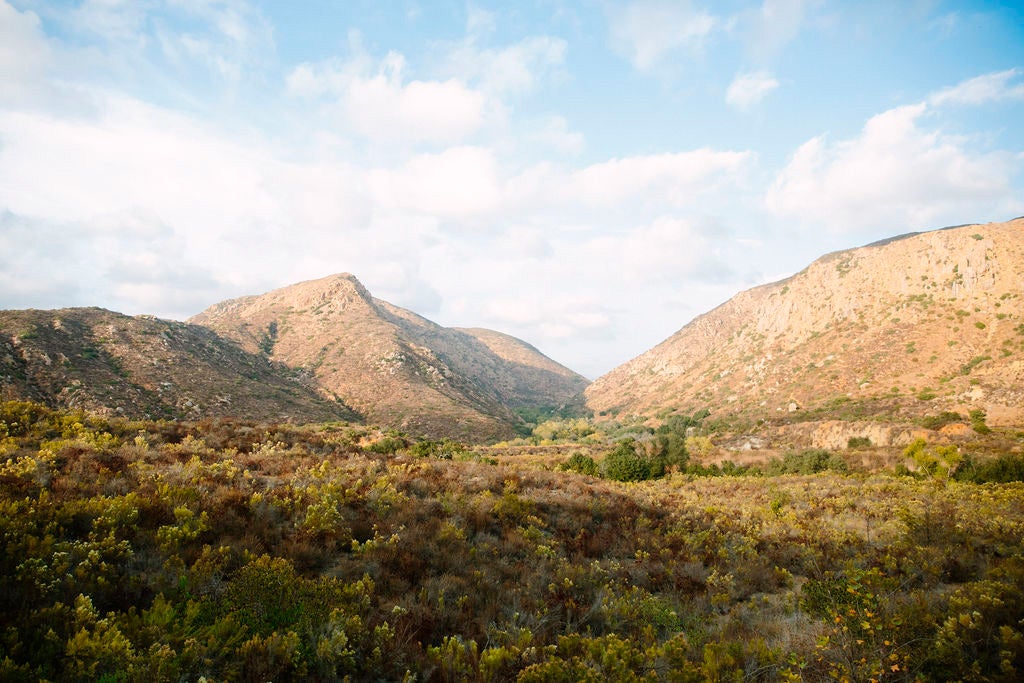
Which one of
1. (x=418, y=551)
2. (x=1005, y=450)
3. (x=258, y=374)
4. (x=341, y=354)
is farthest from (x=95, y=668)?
(x=341, y=354)

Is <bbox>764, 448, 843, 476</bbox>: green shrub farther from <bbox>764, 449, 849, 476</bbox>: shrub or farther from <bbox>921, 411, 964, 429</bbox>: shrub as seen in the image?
<bbox>921, 411, 964, 429</bbox>: shrub

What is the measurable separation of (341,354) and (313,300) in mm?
28364

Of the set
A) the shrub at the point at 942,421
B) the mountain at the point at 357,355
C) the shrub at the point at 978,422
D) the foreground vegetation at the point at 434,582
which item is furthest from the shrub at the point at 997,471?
the mountain at the point at 357,355

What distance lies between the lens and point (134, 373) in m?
41.6

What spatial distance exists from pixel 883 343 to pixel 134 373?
10515cm

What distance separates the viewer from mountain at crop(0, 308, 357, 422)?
34.2 meters

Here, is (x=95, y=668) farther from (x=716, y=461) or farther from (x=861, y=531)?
(x=716, y=461)

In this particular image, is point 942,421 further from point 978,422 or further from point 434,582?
A: point 434,582

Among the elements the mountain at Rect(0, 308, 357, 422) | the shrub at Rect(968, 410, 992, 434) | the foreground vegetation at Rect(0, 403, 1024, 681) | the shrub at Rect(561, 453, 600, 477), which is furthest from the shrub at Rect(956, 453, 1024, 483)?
the mountain at Rect(0, 308, 357, 422)

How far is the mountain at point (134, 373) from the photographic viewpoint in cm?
3416

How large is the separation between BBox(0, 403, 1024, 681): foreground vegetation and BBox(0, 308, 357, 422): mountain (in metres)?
30.2

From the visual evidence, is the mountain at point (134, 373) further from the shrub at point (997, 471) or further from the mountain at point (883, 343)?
the mountain at point (883, 343)

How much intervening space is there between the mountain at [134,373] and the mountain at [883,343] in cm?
7107

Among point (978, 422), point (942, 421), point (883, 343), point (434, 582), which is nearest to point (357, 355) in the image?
point (434, 582)
